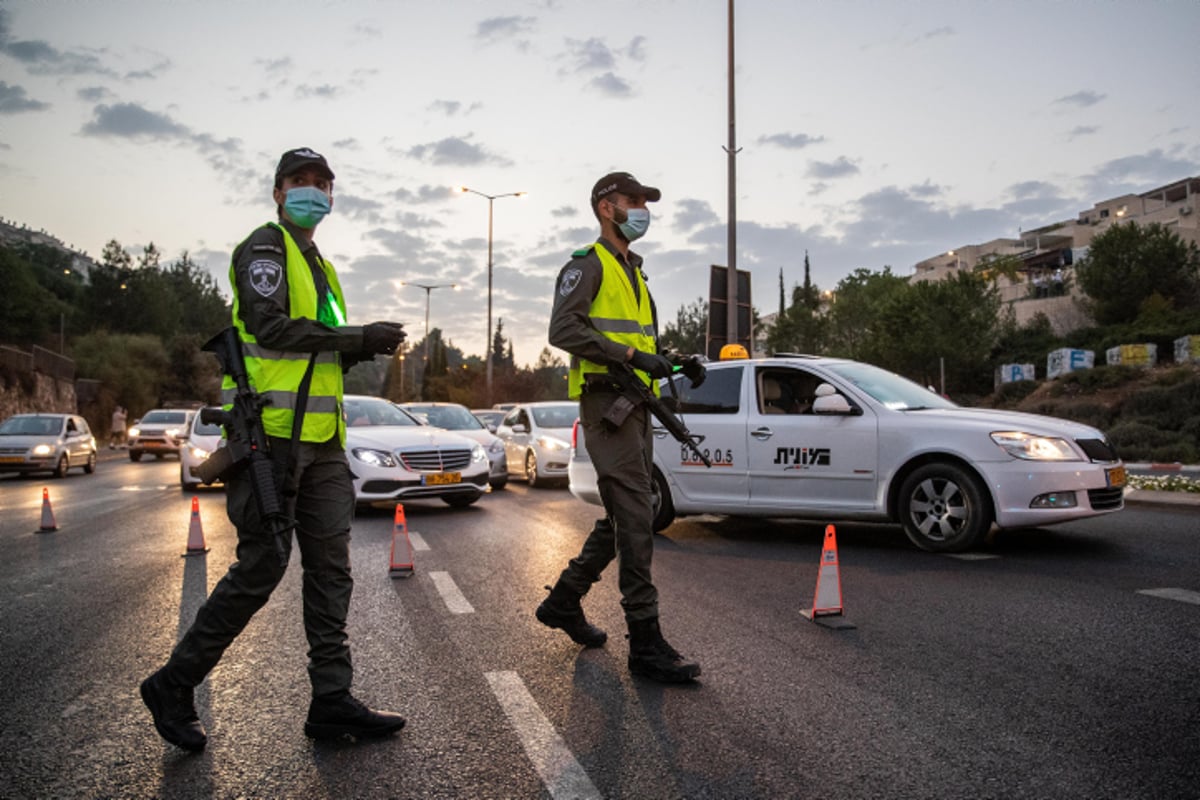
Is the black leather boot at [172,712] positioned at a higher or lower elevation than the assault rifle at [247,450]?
lower

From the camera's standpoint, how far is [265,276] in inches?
134

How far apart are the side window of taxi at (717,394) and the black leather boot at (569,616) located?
4.38 m

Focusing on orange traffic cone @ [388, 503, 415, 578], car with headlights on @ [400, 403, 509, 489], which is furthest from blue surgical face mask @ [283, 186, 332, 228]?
car with headlights on @ [400, 403, 509, 489]

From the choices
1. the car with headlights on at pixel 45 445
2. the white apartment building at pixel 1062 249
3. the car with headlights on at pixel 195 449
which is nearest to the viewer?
the car with headlights on at pixel 195 449

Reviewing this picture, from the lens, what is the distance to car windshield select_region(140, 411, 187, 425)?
3100 centimetres

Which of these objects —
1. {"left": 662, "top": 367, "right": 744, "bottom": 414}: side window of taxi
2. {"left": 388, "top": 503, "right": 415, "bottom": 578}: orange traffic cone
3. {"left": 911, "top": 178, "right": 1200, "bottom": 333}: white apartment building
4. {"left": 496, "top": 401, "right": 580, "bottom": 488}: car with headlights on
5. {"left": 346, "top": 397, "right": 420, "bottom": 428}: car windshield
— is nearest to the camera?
{"left": 388, "top": 503, "right": 415, "bottom": 578}: orange traffic cone

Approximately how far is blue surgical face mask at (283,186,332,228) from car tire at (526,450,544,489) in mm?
12963

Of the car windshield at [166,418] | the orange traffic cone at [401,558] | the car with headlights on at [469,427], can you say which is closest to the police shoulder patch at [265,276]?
the orange traffic cone at [401,558]

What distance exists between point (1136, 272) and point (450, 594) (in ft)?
197

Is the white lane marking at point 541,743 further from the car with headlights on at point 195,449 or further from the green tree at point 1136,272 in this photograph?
the green tree at point 1136,272

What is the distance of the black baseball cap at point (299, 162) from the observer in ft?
12.1

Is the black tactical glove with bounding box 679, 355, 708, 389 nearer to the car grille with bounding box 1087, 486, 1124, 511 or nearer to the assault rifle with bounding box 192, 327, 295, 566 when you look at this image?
the assault rifle with bounding box 192, 327, 295, 566

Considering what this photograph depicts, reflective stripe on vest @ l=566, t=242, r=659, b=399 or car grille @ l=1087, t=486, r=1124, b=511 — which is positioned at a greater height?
reflective stripe on vest @ l=566, t=242, r=659, b=399

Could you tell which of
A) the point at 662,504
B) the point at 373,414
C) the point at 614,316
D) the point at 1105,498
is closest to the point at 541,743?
the point at 614,316
